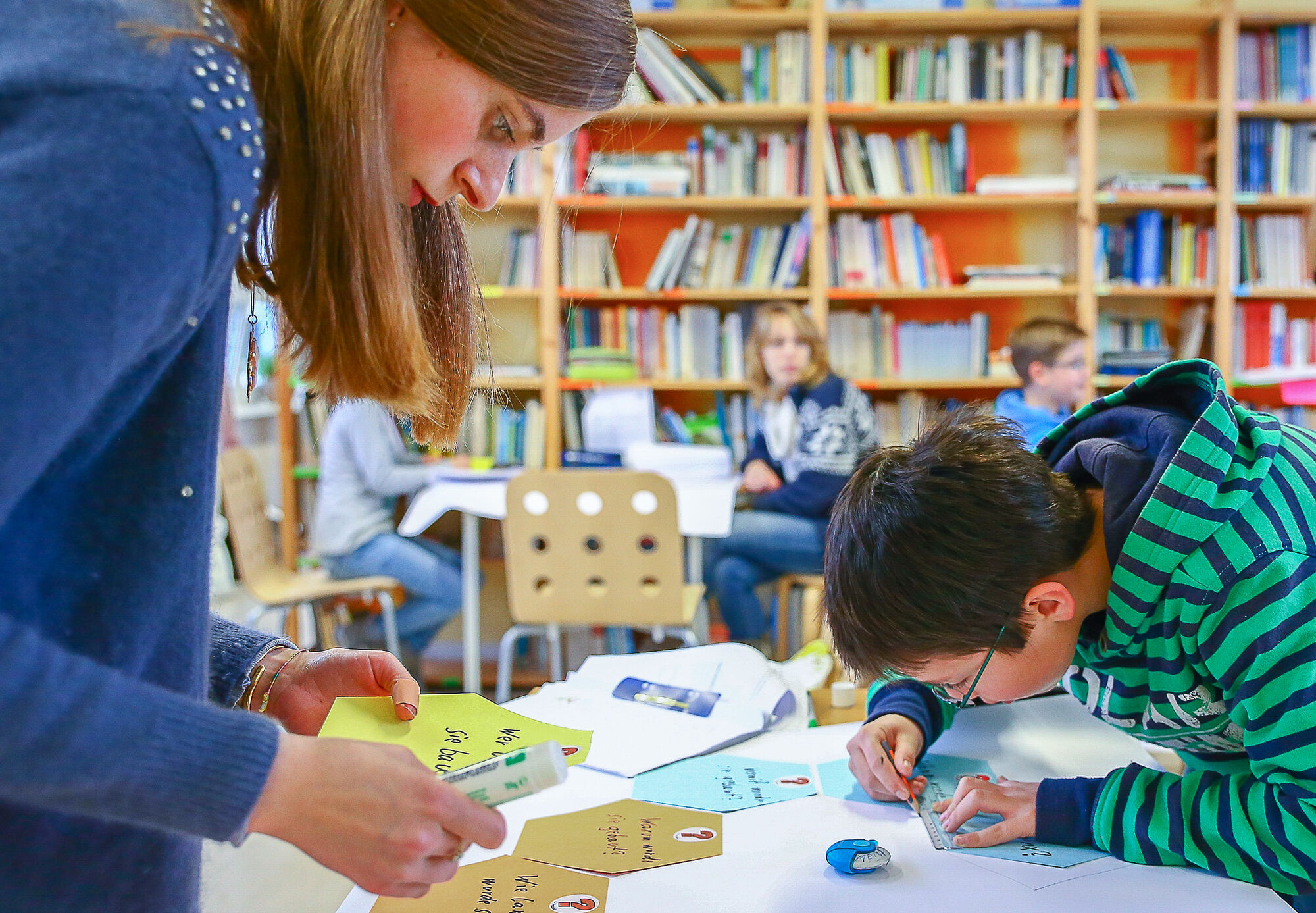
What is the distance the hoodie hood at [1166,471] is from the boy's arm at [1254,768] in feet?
0.15

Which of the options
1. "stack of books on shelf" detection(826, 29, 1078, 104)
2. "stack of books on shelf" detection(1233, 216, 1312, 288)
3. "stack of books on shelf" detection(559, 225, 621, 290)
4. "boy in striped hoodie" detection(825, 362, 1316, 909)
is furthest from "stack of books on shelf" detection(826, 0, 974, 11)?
"boy in striped hoodie" detection(825, 362, 1316, 909)

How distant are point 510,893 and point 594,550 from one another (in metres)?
1.80

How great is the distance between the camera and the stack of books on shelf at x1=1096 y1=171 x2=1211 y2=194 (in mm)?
3846

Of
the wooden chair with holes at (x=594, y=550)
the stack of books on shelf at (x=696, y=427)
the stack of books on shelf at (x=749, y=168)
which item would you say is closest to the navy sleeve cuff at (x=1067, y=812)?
the wooden chair with holes at (x=594, y=550)

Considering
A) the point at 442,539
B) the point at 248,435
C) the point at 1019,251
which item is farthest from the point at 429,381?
the point at 248,435

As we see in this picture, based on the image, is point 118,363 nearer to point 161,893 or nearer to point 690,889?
point 161,893

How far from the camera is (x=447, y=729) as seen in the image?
2.67 ft

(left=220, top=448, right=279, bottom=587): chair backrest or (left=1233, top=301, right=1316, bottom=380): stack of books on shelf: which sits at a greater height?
(left=1233, top=301, right=1316, bottom=380): stack of books on shelf

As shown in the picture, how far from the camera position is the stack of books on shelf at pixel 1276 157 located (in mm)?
3891

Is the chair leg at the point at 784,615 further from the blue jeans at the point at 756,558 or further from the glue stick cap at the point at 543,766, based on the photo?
the glue stick cap at the point at 543,766

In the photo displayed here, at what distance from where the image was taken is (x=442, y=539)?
3.93m

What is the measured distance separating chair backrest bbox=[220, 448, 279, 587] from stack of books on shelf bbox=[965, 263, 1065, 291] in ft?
8.80

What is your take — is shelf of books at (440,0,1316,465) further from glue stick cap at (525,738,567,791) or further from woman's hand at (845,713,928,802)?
glue stick cap at (525,738,567,791)

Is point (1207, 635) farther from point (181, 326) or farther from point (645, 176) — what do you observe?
point (645, 176)
